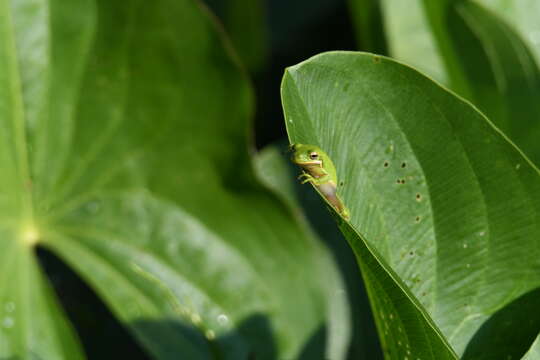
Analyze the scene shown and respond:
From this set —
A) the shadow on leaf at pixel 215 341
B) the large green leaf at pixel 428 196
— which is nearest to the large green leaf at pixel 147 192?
the shadow on leaf at pixel 215 341

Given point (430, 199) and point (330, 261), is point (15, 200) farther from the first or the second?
point (430, 199)

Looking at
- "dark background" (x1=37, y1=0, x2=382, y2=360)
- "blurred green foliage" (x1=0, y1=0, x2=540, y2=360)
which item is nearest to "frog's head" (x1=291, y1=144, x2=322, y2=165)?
"blurred green foliage" (x1=0, y1=0, x2=540, y2=360)

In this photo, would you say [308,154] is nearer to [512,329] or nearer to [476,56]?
[512,329]

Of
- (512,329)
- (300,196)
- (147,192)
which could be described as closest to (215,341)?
(147,192)

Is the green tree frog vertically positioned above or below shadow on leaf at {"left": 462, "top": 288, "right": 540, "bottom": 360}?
above

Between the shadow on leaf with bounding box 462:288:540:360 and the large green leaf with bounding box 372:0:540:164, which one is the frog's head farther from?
the large green leaf with bounding box 372:0:540:164

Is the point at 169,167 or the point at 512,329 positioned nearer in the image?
the point at 512,329

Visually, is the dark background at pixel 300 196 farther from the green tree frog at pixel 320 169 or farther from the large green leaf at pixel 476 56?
the green tree frog at pixel 320 169

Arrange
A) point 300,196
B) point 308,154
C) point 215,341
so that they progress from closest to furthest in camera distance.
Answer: point 308,154 → point 215,341 → point 300,196
